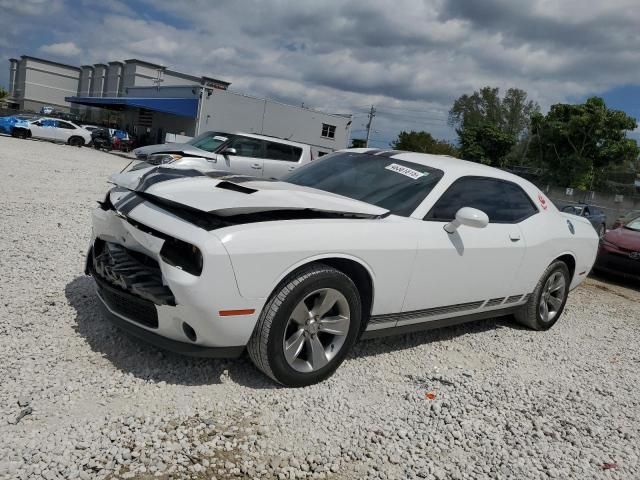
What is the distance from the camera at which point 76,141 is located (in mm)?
29594

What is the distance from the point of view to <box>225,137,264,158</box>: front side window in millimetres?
13000

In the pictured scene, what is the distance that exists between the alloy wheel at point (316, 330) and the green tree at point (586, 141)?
3200 centimetres

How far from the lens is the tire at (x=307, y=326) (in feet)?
9.75

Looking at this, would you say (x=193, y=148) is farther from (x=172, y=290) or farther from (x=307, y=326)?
(x=172, y=290)

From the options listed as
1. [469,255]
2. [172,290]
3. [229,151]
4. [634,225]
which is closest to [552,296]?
[469,255]

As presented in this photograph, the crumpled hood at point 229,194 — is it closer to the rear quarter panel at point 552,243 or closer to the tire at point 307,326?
the tire at point 307,326

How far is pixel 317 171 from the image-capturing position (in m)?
4.46

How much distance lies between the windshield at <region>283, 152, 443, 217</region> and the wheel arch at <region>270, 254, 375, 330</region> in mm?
558

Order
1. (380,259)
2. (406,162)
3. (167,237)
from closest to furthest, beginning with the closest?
1. (167,237)
2. (380,259)
3. (406,162)

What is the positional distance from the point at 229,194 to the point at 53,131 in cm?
2945

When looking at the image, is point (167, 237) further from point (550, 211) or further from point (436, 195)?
point (550, 211)

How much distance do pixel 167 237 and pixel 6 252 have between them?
116 inches

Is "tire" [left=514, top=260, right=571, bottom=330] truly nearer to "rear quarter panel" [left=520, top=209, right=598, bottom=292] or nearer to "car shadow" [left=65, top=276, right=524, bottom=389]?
"rear quarter panel" [left=520, top=209, right=598, bottom=292]

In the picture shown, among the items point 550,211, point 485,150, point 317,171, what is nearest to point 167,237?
point 317,171
